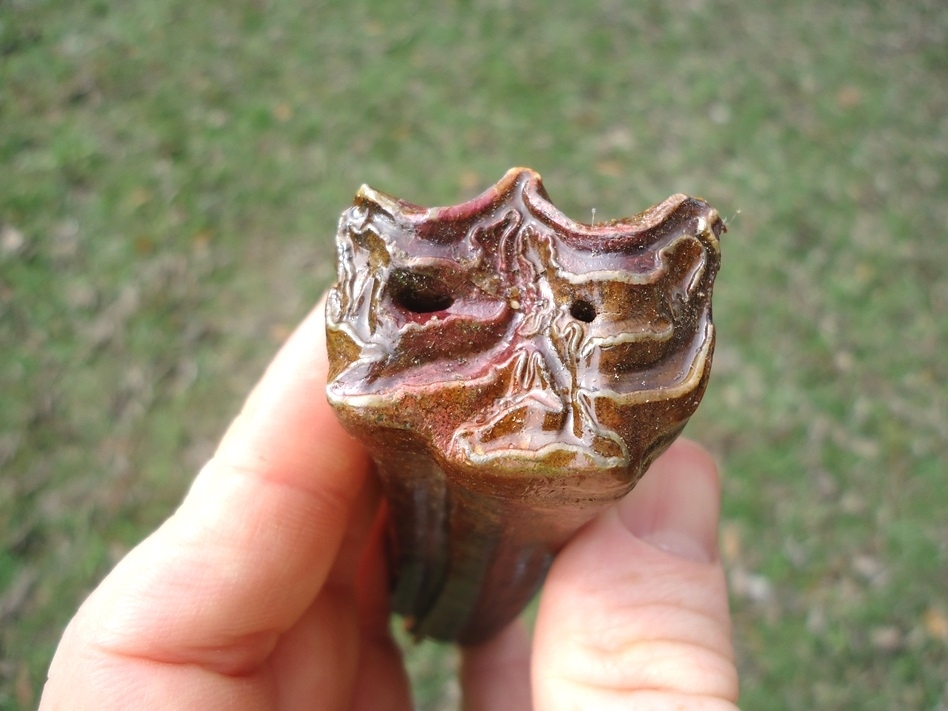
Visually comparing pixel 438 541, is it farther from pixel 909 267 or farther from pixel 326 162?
pixel 909 267

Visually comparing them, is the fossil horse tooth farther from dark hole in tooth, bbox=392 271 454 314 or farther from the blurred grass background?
the blurred grass background

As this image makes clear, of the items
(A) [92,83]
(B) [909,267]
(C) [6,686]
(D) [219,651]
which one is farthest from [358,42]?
(D) [219,651]

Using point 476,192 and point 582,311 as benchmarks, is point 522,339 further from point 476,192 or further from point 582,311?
point 476,192

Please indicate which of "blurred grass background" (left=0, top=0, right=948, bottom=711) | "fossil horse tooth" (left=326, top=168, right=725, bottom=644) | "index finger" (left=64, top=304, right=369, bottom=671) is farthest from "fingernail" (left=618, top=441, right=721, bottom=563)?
"blurred grass background" (left=0, top=0, right=948, bottom=711)

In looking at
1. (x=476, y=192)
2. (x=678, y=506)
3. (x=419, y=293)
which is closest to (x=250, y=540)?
(x=419, y=293)

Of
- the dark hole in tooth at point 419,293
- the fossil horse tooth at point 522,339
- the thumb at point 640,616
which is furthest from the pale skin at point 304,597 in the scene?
the dark hole in tooth at point 419,293

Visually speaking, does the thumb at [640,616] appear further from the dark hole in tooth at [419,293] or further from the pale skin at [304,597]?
the dark hole in tooth at [419,293]
